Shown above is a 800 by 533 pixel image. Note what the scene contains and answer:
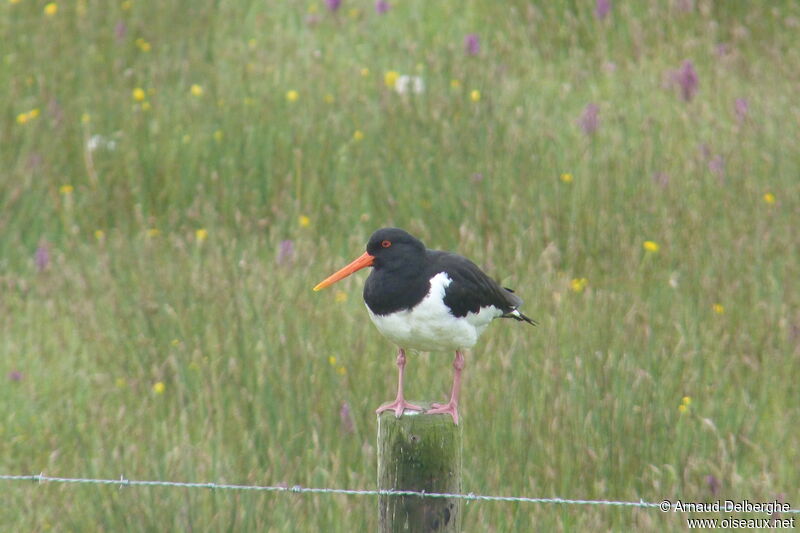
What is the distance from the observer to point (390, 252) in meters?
3.47

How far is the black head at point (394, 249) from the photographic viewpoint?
3453mm

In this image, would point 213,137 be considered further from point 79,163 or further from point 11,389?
point 11,389

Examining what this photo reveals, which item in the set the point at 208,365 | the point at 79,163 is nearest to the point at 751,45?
the point at 79,163

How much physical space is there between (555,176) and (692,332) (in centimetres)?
157

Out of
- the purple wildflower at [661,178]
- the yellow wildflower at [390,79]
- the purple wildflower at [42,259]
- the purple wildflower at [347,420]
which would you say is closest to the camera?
the purple wildflower at [347,420]

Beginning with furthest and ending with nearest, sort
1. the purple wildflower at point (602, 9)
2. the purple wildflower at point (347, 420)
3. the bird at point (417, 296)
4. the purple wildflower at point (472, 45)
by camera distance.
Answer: the purple wildflower at point (602, 9), the purple wildflower at point (472, 45), the purple wildflower at point (347, 420), the bird at point (417, 296)

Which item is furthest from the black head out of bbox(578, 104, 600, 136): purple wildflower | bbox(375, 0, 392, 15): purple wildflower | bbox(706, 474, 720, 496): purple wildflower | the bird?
bbox(375, 0, 392, 15): purple wildflower

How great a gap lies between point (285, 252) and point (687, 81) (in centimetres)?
299

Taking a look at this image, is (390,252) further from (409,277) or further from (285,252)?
(285,252)

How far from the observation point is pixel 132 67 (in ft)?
25.1

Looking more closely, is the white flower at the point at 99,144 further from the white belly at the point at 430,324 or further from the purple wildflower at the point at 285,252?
the white belly at the point at 430,324

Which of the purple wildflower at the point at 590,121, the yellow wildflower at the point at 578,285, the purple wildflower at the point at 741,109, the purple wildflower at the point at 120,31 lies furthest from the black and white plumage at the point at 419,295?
the purple wildflower at the point at 120,31

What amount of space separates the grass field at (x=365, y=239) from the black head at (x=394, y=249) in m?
0.73

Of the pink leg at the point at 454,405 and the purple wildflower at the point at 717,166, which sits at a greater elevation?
the purple wildflower at the point at 717,166
